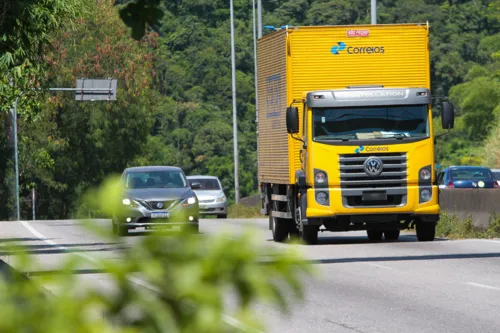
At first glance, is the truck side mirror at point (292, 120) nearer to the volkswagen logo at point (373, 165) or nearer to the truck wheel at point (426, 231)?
the volkswagen logo at point (373, 165)

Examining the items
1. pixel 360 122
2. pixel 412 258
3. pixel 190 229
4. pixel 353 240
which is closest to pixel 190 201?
pixel 353 240

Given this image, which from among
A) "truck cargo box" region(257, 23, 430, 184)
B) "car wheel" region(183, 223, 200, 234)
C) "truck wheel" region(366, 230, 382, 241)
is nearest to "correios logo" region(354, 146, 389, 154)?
"truck cargo box" region(257, 23, 430, 184)

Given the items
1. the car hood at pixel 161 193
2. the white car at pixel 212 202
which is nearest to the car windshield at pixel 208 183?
the white car at pixel 212 202

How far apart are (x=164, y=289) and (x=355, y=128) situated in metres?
20.0

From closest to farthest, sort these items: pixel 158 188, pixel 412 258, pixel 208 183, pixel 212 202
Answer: pixel 412 258 < pixel 158 188 < pixel 212 202 < pixel 208 183

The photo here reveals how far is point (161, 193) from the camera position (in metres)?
27.4

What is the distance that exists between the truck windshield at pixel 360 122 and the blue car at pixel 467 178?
20952 millimetres

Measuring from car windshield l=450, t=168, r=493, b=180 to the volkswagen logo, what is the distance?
21.5m

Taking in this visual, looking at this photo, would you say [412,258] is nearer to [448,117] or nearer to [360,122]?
[360,122]

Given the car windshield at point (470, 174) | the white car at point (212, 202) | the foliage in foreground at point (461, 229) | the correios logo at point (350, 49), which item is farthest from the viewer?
the car windshield at point (470, 174)

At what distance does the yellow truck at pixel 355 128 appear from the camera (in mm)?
21344

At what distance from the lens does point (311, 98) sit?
21.2 m

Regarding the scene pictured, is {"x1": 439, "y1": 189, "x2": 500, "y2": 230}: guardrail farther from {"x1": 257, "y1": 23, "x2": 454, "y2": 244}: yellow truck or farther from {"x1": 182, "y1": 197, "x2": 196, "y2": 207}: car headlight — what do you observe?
{"x1": 182, "y1": 197, "x2": 196, "y2": 207}: car headlight

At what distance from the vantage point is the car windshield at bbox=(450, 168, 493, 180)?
42750mm
